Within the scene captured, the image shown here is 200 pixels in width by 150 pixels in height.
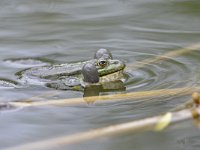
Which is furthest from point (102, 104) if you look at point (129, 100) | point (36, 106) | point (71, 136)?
point (71, 136)

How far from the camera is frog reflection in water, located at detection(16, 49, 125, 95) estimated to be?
15.0 feet

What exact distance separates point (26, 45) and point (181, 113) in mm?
2684

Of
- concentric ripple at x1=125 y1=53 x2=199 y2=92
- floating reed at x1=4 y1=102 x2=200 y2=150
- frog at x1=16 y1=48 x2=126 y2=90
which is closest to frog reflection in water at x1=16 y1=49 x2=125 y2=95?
frog at x1=16 y1=48 x2=126 y2=90

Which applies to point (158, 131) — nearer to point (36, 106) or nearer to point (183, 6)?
point (36, 106)

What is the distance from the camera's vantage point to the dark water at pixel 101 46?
11.3ft

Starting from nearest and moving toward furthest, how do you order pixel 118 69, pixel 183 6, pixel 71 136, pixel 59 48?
pixel 71 136
pixel 118 69
pixel 59 48
pixel 183 6

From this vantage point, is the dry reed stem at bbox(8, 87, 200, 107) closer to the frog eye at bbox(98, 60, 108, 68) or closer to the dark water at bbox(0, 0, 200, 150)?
the dark water at bbox(0, 0, 200, 150)

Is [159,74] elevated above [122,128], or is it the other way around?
[122,128]

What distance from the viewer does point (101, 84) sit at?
466 cm

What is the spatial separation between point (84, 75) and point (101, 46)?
3.35 feet

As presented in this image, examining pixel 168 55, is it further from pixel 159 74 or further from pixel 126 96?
pixel 126 96

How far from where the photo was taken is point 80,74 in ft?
15.4

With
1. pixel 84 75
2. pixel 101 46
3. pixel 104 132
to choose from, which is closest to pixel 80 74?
pixel 84 75

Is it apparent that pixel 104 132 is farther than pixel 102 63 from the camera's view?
No
